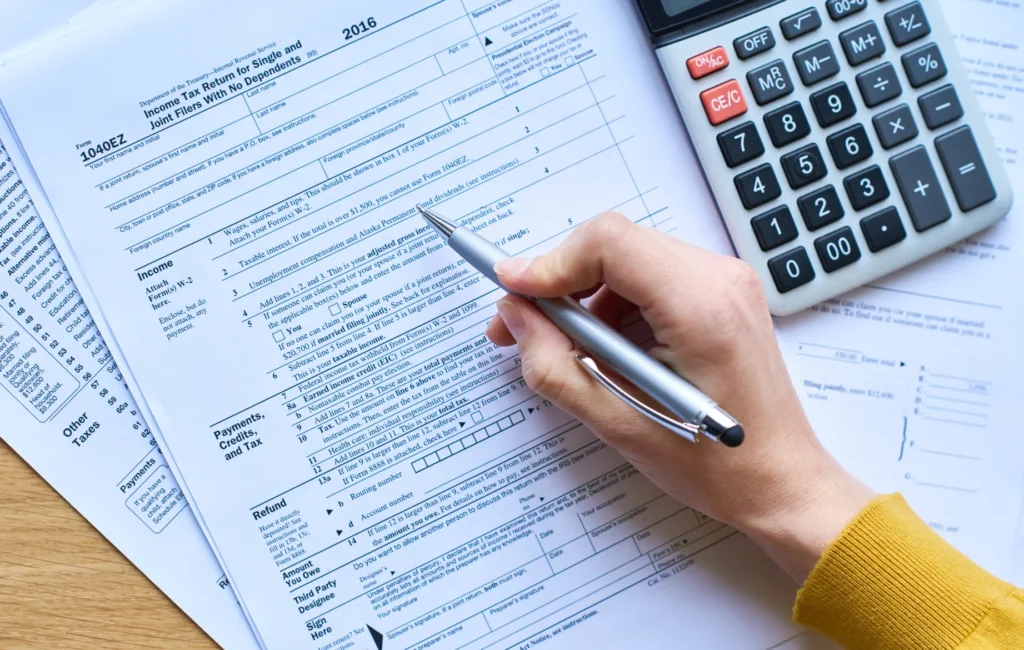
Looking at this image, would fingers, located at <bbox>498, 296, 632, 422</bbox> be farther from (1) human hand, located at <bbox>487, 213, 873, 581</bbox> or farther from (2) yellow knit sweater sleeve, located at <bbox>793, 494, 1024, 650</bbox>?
(2) yellow knit sweater sleeve, located at <bbox>793, 494, 1024, 650</bbox>

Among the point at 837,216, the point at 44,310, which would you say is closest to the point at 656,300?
the point at 837,216

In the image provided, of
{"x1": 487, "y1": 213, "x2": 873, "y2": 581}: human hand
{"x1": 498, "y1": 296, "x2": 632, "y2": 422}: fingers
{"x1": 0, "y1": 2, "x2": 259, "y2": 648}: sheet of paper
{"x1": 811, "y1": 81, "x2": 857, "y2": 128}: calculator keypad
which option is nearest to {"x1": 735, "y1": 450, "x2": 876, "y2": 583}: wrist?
{"x1": 487, "y1": 213, "x2": 873, "y2": 581}: human hand

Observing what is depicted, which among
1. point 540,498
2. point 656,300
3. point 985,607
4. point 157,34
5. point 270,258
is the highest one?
point 157,34

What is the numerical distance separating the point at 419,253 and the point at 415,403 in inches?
3.8

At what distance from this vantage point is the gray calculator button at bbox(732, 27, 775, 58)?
1.66 feet

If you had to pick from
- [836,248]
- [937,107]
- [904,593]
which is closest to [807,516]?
[904,593]

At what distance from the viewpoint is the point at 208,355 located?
519 mm

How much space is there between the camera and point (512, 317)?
0.48 metres

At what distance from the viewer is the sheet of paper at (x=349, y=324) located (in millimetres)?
518

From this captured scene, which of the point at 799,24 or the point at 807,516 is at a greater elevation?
the point at 799,24

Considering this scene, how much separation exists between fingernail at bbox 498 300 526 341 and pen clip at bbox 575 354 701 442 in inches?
1.6

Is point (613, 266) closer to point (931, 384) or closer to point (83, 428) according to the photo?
point (931, 384)

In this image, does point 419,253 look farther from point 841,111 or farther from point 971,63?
point 971,63

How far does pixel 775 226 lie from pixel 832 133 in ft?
0.23
